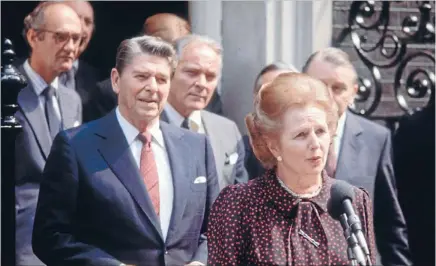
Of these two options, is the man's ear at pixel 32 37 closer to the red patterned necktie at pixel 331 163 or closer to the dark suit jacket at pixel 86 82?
the dark suit jacket at pixel 86 82

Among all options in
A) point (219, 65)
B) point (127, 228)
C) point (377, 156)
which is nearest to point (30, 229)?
point (127, 228)

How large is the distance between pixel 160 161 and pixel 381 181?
1.09 meters

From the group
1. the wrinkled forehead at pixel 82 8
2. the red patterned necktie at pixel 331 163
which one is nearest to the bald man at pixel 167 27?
the wrinkled forehead at pixel 82 8

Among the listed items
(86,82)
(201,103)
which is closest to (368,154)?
(201,103)

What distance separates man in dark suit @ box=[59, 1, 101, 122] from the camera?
15.4 feet

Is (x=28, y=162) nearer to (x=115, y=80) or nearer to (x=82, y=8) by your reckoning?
(x=115, y=80)

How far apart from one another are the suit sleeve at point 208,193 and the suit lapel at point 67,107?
0.57 metres

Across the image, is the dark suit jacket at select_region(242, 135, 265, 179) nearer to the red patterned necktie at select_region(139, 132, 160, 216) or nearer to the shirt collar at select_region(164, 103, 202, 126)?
the shirt collar at select_region(164, 103, 202, 126)

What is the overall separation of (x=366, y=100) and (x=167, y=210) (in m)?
1.68

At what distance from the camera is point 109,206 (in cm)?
415

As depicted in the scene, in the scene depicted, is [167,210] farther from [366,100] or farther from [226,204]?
[366,100]

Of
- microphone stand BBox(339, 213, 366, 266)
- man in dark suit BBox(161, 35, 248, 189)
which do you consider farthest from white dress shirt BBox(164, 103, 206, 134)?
microphone stand BBox(339, 213, 366, 266)

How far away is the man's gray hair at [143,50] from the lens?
166 inches

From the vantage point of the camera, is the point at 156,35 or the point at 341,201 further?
the point at 156,35
